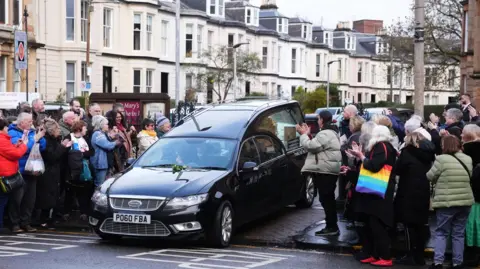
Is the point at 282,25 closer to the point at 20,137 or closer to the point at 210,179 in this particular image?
the point at 20,137

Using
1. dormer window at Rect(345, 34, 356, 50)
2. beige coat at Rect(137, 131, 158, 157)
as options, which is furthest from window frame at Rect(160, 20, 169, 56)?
beige coat at Rect(137, 131, 158, 157)

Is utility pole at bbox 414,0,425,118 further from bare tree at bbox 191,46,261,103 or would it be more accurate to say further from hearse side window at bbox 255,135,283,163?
bare tree at bbox 191,46,261,103

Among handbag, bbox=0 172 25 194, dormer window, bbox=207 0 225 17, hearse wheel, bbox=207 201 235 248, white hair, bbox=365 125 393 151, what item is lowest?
hearse wheel, bbox=207 201 235 248

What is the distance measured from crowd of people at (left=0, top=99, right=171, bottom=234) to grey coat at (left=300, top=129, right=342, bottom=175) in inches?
149

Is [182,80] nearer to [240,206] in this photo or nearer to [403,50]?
[403,50]

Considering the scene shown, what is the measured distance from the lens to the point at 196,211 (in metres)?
10.7

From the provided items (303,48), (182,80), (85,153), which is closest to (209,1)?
(182,80)

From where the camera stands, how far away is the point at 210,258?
10.2 m

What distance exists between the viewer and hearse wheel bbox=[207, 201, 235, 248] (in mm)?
10891

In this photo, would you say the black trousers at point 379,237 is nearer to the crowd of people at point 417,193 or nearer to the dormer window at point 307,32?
the crowd of people at point 417,193

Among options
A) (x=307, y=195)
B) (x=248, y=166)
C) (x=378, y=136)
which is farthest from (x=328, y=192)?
(x=307, y=195)

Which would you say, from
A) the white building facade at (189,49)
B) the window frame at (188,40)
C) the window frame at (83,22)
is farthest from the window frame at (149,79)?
the window frame at (83,22)

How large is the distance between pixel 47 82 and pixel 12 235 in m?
31.9

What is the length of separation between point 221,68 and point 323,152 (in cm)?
4529
